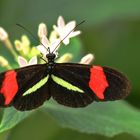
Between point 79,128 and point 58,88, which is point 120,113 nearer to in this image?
point 79,128

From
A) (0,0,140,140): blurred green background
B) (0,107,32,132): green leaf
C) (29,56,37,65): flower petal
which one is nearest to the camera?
(0,107,32,132): green leaf

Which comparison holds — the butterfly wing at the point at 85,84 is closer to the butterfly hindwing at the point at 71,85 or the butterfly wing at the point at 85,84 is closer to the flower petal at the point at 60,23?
the butterfly hindwing at the point at 71,85

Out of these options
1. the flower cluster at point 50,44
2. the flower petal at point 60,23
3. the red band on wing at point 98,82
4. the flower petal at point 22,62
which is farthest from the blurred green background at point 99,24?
the red band on wing at point 98,82

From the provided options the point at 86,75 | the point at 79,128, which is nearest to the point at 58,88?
the point at 86,75

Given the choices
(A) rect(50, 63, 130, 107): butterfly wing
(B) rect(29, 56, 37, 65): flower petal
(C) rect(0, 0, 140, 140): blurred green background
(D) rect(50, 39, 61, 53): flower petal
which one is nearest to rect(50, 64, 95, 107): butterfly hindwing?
(A) rect(50, 63, 130, 107): butterfly wing

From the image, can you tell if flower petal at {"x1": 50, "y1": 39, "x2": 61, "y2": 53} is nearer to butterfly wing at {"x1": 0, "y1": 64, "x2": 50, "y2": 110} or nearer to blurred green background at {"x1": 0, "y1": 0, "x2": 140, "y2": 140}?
butterfly wing at {"x1": 0, "y1": 64, "x2": 50, "y2": 110}

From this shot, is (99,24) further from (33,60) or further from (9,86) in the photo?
(9,86)
